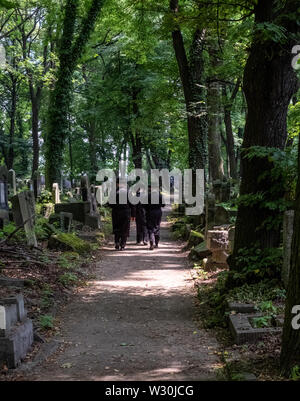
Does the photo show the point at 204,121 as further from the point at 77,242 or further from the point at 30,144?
the point at 30,144

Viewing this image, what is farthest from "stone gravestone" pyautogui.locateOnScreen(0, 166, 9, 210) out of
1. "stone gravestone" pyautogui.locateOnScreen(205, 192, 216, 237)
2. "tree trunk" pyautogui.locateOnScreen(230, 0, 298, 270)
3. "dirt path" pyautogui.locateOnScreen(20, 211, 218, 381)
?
"tree trunk" pyautogui.locateOnScreen(230, 0, 298, 270)

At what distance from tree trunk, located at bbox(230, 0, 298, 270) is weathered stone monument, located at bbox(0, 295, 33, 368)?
11.4 ft

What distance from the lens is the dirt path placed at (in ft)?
15.6

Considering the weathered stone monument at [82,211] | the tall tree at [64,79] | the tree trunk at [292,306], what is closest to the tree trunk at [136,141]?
the tall tree at [64,79]

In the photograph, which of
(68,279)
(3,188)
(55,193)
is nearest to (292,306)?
(68,279)

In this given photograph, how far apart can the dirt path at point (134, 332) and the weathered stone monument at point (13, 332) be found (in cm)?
29

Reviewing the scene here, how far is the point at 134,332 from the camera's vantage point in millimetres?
6324

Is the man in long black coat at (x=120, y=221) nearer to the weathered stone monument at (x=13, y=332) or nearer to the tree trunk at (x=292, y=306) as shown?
the weathered stone monument at (x=13, y=332)

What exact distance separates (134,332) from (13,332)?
1.95 meters

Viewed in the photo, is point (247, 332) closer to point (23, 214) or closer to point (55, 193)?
point (23, 214)

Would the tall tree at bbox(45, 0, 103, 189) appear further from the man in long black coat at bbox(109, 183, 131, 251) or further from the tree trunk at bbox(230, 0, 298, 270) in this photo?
the tree trunk at bbox(230, 0, 298, 270)

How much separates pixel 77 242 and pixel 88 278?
8.64ft

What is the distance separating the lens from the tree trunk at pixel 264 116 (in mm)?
6809
